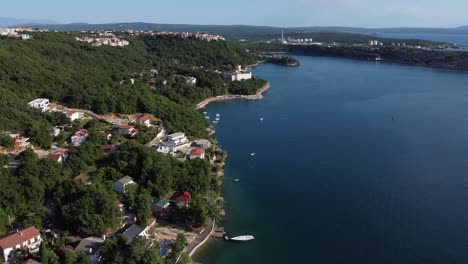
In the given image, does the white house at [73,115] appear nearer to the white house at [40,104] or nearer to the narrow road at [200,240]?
the white house at [40,104]

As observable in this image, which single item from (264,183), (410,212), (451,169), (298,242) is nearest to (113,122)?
(264,183)

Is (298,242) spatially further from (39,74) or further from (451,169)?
(39,74)

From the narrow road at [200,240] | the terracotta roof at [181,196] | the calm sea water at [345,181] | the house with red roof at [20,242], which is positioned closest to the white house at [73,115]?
the calm sea water at [345,181]

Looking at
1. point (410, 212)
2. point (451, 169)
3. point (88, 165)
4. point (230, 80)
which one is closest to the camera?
point (410, 212)

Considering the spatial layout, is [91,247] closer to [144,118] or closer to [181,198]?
[181,198]

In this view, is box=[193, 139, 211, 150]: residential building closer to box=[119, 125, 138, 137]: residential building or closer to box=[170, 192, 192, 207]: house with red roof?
box=[119, 125, 138, 137]: residential building

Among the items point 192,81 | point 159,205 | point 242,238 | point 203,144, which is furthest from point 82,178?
point 192,81
